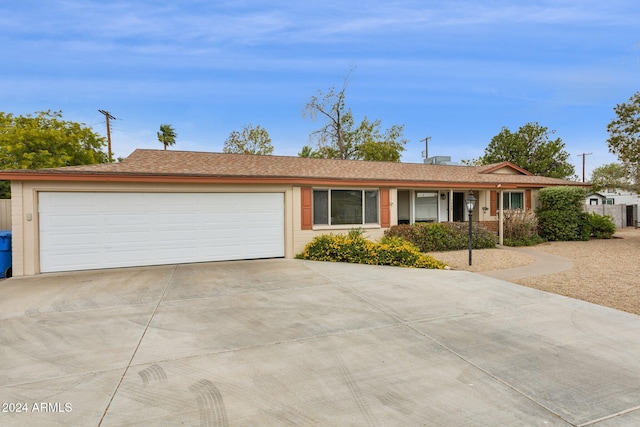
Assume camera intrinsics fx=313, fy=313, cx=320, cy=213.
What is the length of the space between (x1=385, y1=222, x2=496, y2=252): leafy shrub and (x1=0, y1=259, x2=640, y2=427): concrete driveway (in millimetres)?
5250

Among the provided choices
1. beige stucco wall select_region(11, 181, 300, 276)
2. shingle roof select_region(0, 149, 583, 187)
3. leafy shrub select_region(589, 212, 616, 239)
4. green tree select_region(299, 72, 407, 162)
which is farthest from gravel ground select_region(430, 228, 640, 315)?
green tree select_region(299, 72, 407, 162)

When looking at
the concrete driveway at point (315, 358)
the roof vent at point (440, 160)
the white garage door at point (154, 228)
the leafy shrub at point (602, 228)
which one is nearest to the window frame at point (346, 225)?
the white garage door at point (154, 228)

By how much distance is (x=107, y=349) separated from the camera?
3.77 metres

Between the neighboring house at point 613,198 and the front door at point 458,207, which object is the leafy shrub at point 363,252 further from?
the neighboring house at point 613,198

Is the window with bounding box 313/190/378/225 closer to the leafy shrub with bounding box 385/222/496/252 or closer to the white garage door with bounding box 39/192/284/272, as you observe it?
the leafy shrub with bounding box 385/222/496/252

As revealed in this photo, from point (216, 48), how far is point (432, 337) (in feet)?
42.4

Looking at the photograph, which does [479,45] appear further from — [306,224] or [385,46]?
[306,224]

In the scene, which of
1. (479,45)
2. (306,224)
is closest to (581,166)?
(479,45)

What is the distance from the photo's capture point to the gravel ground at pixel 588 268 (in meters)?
6.11

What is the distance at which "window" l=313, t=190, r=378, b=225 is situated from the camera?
1096 centimetres

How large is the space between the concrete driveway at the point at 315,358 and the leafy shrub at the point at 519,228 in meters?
9.02

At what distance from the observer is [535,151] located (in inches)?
1120

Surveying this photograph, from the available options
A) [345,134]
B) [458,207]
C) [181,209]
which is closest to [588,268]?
[458,207]

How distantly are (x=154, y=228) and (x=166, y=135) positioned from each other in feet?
70.1
